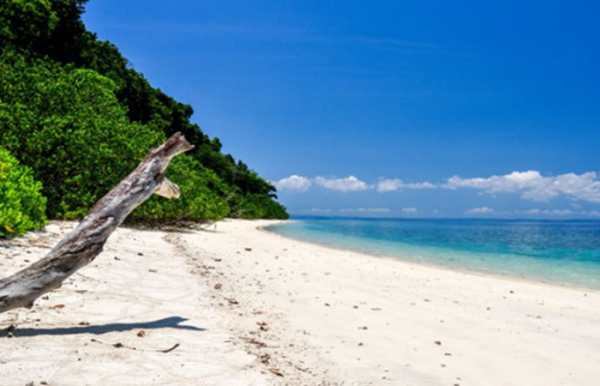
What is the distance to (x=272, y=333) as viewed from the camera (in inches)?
211

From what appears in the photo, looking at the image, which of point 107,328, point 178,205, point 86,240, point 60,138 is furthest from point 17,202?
point 178,205

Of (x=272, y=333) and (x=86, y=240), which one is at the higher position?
(x=86, y=240)

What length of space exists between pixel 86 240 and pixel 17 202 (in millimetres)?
5527

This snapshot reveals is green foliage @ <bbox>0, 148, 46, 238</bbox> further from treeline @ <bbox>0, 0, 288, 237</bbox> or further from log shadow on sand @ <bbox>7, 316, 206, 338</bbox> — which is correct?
log shadow on sand @ <bbox>7, 316, 206, 338</bbox>

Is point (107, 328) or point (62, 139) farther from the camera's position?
point (62, 139)

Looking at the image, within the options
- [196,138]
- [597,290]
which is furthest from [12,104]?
[196,138]

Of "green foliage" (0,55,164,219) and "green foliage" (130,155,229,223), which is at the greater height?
"green foliage" (0,55,164,219)

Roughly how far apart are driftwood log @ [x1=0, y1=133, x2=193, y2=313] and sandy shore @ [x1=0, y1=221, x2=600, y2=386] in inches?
16.2

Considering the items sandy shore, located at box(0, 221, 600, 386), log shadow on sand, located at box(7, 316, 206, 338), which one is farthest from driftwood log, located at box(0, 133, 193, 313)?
sandy shore, located at box(0, 221, 600, 386)

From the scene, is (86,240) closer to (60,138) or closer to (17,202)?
(17,202)

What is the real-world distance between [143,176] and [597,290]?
13.0 metres

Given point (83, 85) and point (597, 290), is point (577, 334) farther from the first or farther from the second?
point (83, 85)

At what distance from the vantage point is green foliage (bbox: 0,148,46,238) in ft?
27.7

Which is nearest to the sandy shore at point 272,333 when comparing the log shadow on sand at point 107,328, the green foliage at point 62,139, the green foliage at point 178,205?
the log shadow on sand at point 107,328
